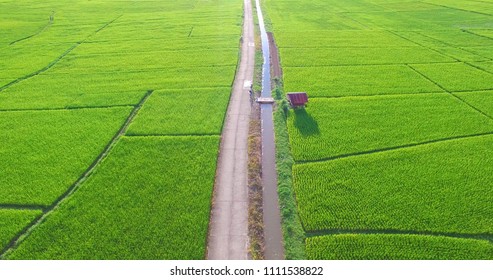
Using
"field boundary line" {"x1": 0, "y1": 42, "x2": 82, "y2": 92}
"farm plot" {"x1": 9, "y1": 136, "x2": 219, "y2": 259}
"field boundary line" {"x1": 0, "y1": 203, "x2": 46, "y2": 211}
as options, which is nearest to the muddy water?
"farm plot" {"x1": 9, "y1": 136, "x2": 219, "y2": 259}

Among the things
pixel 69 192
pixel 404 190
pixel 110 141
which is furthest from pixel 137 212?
pixel 404 190

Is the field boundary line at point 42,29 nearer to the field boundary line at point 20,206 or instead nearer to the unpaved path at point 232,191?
the unpaved path at point 232,191

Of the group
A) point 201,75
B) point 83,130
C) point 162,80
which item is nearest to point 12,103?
point 83,130

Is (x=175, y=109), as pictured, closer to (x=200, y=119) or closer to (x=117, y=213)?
(x=200, y=119)

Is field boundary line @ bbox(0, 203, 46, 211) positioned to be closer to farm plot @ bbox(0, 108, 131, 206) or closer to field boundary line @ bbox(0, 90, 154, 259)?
farm plot @ bbox(0, 108, 131, 206)

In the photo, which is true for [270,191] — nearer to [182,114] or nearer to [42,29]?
[182,114]

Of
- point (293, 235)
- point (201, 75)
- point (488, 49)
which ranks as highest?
point (488, 49)
